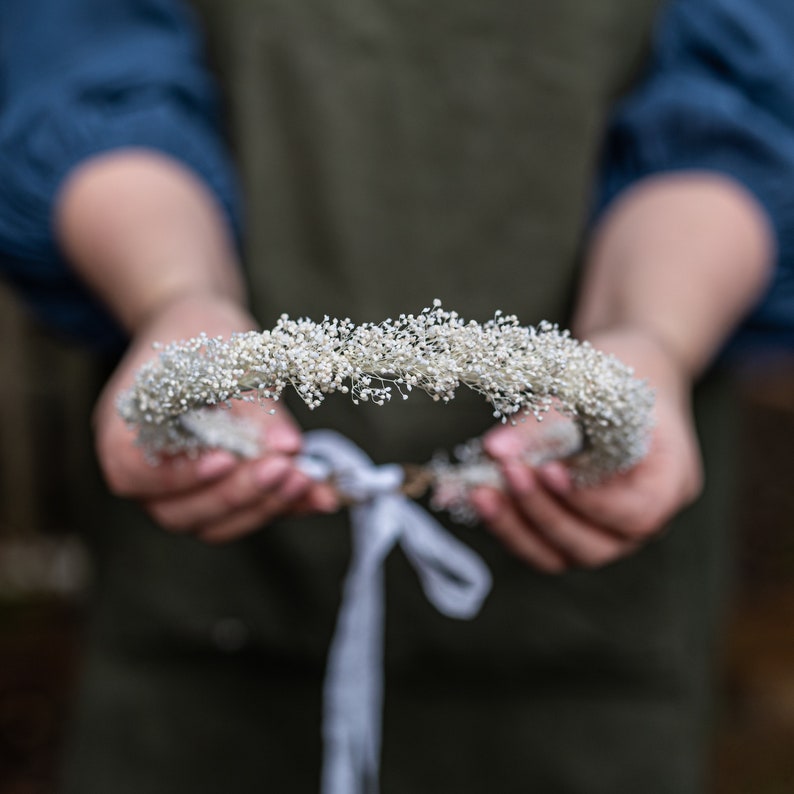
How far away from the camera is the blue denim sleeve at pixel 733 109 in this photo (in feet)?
2.83

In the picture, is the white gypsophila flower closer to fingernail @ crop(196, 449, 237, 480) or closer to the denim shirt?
fingernail @ crop(196, 449, 237, 480)

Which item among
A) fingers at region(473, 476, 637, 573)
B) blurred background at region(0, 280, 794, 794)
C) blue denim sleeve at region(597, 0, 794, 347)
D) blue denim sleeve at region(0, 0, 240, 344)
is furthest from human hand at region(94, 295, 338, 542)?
blurred background at region(0, 280, 794, 794)

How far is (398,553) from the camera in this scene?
0.94 meters

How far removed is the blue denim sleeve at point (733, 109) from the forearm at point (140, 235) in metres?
0.46

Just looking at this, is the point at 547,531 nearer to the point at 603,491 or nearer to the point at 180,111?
the point at 603,491

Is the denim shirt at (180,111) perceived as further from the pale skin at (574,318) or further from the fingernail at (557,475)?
the fingernail at (557,475)

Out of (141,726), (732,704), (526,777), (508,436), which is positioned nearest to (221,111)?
(508,436)

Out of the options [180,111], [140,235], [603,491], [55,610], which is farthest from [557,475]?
[55,610]

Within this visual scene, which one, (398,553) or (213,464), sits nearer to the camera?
(213,464)

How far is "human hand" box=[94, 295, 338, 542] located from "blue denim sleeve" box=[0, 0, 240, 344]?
0.26 meters

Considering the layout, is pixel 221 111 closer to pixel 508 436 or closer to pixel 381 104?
pixel 381 104

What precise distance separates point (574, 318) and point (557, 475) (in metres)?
0.28

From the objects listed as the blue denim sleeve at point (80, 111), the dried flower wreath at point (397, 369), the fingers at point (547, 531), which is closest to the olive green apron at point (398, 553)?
the blue denim sleeve at point (80, 111)

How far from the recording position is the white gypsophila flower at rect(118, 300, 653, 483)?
0.50 meters
